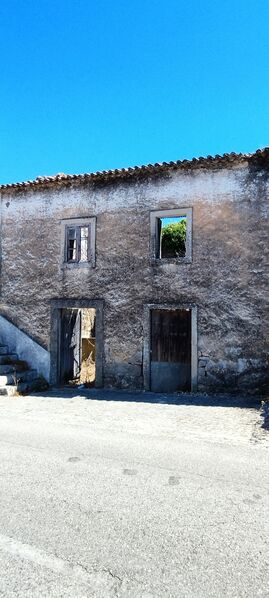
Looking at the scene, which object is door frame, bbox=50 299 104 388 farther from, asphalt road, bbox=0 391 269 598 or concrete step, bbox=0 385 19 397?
asphalt road, bbox=0 391 269 598

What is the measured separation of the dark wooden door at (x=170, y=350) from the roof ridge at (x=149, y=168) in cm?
394

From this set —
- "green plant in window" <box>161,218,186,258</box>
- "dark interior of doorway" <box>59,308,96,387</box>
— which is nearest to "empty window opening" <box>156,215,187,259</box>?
"green plant in window" <box>161,218,186,258</box>

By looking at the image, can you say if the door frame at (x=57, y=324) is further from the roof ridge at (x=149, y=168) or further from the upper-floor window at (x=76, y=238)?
the roof ridge at (x=149, y=168)

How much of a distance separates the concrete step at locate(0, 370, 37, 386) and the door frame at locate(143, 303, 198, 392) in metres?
3.40

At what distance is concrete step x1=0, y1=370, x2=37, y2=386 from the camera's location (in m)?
10.3

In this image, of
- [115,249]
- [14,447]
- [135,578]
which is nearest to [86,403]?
[14,447]

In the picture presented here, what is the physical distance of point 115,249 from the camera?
36.6 ft

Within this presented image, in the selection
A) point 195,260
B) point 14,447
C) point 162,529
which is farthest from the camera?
point 195,260

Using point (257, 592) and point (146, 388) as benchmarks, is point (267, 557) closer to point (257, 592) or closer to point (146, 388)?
point (257, 592)

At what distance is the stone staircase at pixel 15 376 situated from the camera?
10.2 metres

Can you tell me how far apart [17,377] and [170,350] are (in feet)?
14.2

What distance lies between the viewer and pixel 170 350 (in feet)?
35.3

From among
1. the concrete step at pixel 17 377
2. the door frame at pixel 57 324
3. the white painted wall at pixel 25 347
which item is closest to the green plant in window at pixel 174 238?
the door frame at pixel 57 324

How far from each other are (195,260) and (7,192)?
6.79 m
